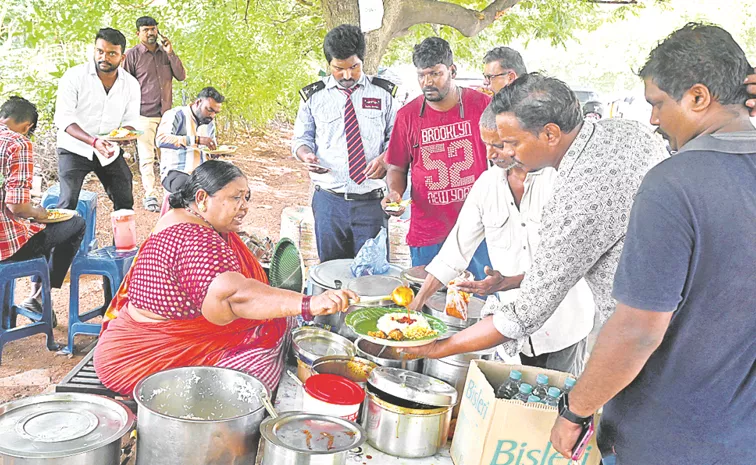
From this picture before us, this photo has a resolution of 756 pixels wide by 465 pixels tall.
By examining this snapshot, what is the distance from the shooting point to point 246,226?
8.05 meters

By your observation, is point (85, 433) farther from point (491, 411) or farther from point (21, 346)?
point (21, 346)

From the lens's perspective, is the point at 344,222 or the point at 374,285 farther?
the point at 344,222

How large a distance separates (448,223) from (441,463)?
204cm

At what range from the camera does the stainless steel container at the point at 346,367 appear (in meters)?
2.45

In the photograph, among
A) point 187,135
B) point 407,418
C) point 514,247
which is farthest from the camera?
point 187,135

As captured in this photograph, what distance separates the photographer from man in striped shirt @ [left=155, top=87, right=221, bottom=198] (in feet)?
18.8

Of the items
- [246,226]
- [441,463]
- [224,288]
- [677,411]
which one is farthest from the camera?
[246,226]

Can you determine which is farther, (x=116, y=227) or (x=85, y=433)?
(x=116, y=227)

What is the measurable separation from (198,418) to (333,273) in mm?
1369

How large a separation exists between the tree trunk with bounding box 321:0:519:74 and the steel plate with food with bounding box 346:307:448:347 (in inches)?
187

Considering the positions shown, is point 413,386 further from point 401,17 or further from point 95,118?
point 401,17

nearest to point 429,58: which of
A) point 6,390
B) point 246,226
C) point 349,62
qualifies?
point 349,62

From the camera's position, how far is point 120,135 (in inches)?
220

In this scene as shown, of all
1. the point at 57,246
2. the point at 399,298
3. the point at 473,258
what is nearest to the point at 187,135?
the point at 57,246
